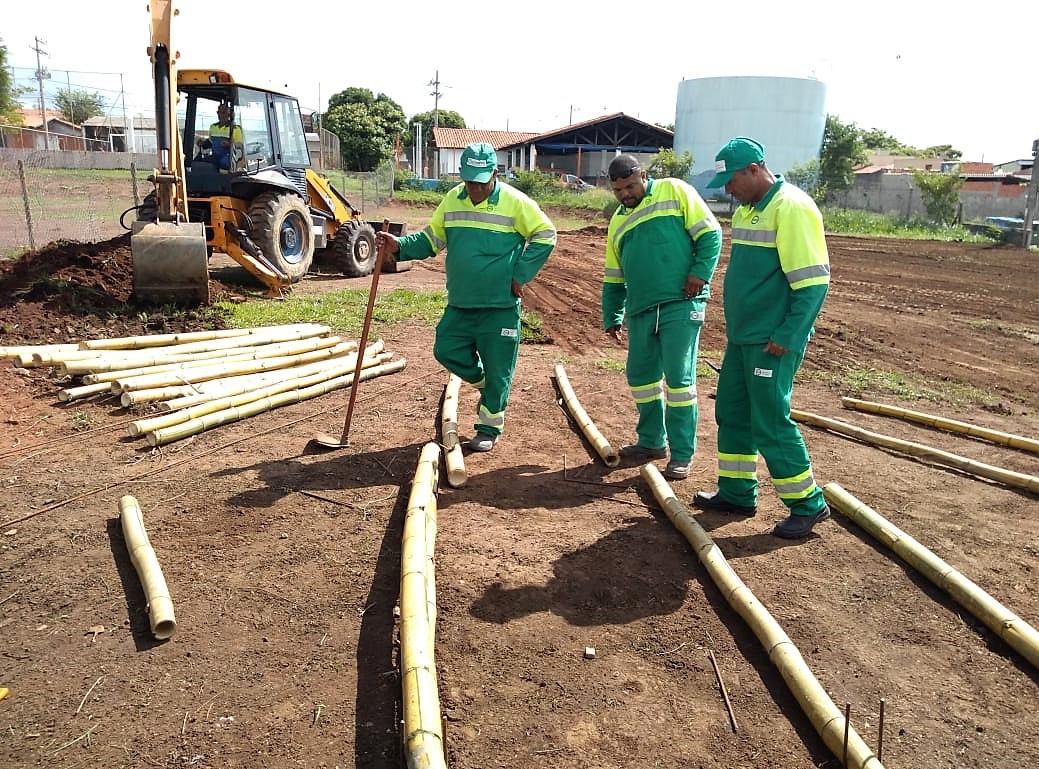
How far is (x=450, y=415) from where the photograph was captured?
18.9 feet

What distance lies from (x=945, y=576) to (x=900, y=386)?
448 centimetres

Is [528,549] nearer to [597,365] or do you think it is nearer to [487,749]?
[487,749]

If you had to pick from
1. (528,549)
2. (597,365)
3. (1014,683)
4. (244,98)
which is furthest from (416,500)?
(244,98)

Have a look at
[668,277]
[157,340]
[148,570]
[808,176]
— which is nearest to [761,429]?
[668,277]

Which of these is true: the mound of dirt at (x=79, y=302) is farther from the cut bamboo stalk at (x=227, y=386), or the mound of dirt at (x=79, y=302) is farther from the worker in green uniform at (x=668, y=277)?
the worker in green uniform at (x=668, y=277)

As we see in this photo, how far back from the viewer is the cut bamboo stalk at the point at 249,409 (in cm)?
521

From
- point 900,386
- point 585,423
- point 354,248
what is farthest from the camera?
point 354,248

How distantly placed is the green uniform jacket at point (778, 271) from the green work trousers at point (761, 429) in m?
0.11

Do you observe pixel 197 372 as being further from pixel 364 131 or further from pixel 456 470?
pixel 364 131

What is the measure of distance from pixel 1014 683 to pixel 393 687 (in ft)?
7.87

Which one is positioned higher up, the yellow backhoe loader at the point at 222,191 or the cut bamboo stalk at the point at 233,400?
the yellow backhoe loader at the point at 222,191

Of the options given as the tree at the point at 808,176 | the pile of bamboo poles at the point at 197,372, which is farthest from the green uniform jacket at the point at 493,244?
the tree at the point at 808,176

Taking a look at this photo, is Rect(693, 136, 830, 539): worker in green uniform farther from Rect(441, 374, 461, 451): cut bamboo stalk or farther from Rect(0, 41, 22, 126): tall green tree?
Rect(0, 41, 22, 126): tall green tree

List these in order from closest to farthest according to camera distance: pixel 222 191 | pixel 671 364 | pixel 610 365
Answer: pixel 671 364
pixel 610 365
pixel 222 191
